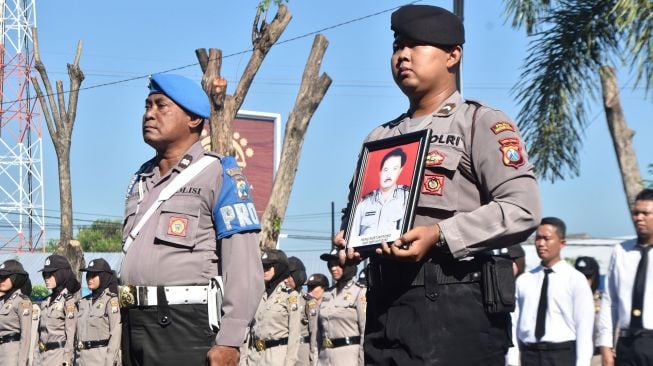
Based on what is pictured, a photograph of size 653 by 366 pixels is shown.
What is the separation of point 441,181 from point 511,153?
0.25 meters

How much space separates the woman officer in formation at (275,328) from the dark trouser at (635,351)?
4.97 metres

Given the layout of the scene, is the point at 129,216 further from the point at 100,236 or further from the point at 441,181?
the point at 100,236

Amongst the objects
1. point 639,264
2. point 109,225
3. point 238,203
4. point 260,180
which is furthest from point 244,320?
point 109,225

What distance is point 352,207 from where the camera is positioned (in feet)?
12.8

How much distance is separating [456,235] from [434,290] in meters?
0.22

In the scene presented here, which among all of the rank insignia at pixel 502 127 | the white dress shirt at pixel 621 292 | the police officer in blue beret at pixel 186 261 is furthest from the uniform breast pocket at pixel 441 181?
the white dress shirt at pixel 621 292

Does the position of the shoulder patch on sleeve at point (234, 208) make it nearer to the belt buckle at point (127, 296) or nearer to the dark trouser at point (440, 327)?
the belt buckle at point (127, 296)

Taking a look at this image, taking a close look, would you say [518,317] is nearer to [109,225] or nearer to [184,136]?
[184,136]

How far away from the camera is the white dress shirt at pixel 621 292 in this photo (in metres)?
7.53

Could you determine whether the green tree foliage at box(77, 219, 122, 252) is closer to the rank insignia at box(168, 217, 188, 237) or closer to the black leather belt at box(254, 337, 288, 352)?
the black leather belt at box(254, 337, 288, 352)

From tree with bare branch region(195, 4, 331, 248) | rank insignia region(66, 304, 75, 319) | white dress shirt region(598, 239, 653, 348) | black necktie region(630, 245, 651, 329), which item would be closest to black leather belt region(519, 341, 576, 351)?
white dress shirt region(598, 239, 653, 348)

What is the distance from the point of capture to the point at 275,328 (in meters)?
12.1

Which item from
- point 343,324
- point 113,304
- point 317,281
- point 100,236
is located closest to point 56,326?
point 113,304

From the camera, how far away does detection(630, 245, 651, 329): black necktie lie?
24.5 feet
